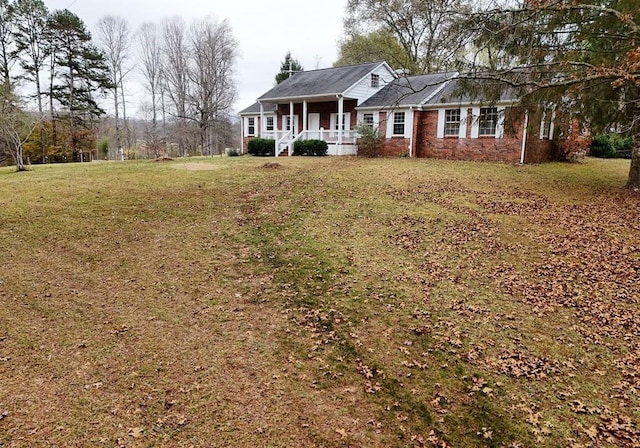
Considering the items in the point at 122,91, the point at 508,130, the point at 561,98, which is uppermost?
the point at 122,91

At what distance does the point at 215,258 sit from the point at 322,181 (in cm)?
660

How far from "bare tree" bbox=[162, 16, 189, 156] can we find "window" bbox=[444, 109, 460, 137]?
25.2 m

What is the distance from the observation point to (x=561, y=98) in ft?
36.6

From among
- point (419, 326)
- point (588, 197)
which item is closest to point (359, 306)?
point (419, 326)

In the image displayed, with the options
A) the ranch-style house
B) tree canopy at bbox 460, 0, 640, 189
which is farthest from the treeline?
tree canopy at bbox 460, 0, 640, 189

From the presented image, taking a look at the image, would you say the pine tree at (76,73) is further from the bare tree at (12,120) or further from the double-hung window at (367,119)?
the double-hung window at (367,119)

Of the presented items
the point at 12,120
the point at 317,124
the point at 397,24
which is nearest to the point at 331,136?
the point at 317,124

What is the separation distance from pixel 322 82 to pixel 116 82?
71.1 ft

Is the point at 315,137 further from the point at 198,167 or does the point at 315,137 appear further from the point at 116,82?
the point at 116,82

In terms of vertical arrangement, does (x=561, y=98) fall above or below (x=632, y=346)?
above

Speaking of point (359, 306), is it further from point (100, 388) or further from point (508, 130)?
point (508, 130)

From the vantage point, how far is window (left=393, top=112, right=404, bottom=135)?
67.8 feet

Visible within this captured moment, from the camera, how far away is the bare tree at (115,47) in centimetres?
3566

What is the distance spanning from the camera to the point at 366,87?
2289 centimetres
